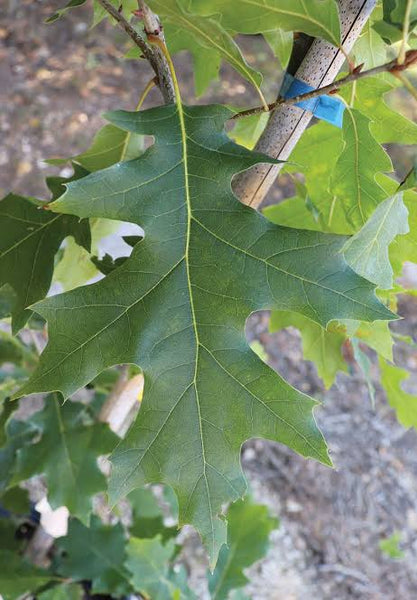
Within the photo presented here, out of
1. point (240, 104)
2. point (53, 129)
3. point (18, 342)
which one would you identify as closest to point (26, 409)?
point (18, 342)

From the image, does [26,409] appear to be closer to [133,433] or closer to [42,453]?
[42,453]

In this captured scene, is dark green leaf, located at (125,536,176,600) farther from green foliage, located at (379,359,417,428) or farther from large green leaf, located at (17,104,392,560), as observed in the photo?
large green leaf, located at (17,104,392,560)

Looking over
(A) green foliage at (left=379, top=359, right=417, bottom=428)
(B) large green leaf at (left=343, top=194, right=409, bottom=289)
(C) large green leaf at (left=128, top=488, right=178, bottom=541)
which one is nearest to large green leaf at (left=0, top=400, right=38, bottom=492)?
(C) large green leaf at (left=128, top=488, right=178, bottom=541)

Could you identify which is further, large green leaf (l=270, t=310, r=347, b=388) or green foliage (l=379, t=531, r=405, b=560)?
green foliage (l=379, t=531, r=405, b=560)

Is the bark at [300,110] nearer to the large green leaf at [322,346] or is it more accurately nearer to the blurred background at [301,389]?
the large green leaf at [322,346]

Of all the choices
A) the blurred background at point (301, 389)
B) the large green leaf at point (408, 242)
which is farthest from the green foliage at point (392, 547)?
the large green leaf at point (408, 242)

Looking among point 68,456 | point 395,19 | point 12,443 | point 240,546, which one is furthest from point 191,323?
point 240,546
